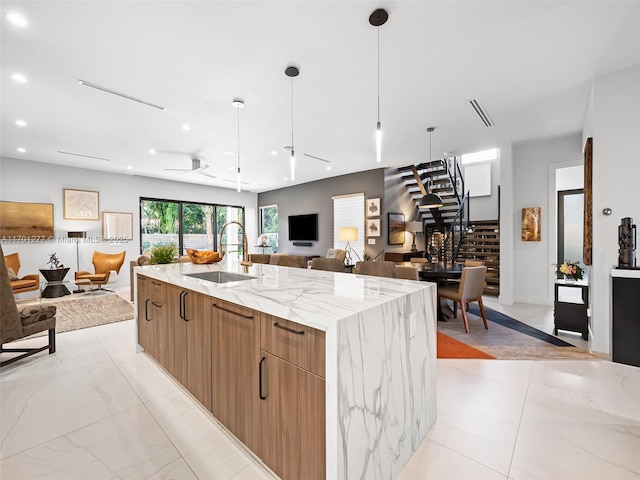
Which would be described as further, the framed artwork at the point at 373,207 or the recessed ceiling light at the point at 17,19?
the framed artwork at the point at 373,207

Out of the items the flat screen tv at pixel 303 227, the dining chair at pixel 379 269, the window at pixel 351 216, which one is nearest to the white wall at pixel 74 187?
the flat screen tv at pixel 303 227

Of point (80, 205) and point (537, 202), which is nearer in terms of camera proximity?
point (537, 202)

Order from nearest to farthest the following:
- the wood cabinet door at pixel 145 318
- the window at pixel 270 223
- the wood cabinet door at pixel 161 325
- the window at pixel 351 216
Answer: the wood cabinet door at pixel 161 325, the wood cabinet door at pixel 145 318, the window at pixel 351 216, the window at pixel 270 223

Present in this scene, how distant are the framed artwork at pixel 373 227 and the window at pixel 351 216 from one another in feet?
0.67

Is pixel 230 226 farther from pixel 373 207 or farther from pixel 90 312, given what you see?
pixel 90 312

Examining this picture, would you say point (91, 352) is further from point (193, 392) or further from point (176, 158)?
point (176, 158)

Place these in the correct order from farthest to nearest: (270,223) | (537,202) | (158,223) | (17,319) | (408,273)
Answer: (270,223), (158,223), (537,202), (408,273), (17,319)

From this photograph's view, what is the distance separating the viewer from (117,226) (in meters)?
7.17

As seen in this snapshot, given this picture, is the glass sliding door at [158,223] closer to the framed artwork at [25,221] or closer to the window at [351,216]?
the framed artwork at [25,221]

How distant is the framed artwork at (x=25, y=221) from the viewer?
227 inches

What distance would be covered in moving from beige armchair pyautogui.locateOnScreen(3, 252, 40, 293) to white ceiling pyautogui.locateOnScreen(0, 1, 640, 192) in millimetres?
2159

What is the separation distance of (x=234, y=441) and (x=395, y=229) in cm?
607

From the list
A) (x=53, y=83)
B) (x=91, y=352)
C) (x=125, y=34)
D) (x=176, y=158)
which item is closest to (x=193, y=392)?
(x=91, y=352)

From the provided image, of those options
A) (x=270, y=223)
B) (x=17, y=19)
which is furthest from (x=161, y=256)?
(x=270, y=223)
